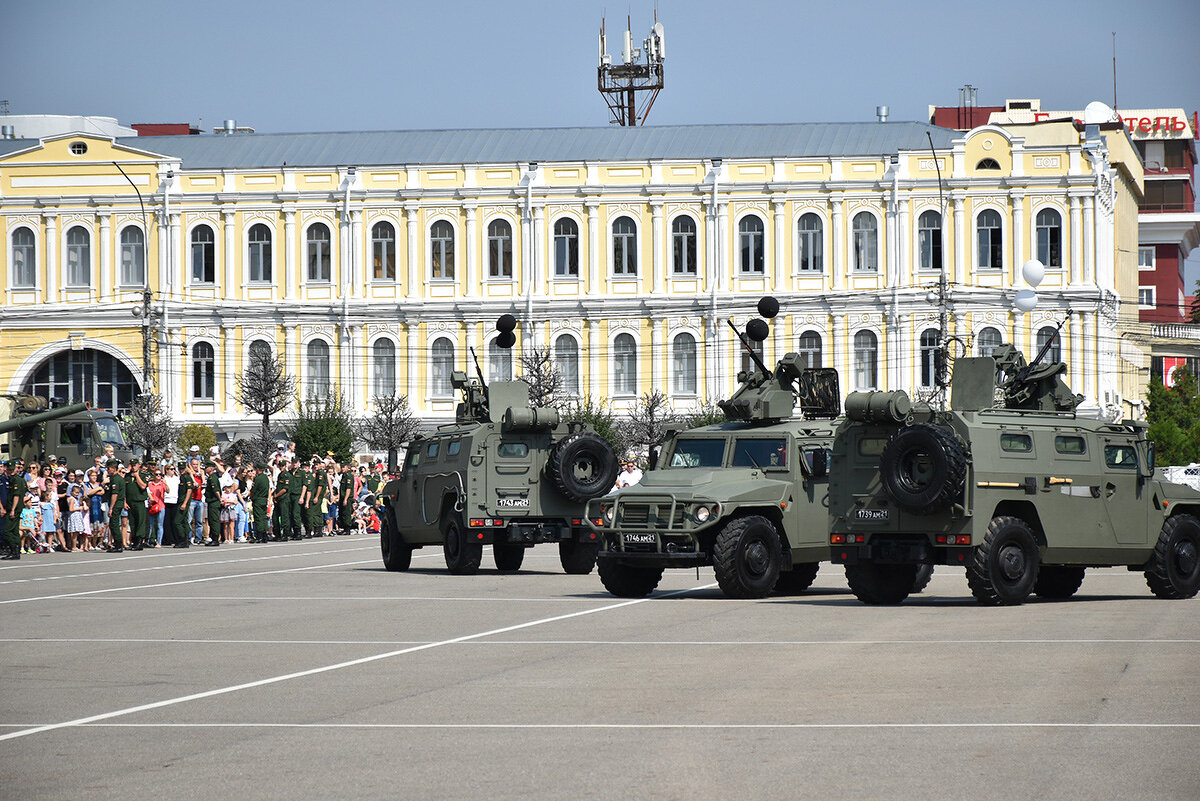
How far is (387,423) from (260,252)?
914cm

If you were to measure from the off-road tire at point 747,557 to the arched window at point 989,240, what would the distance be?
50.2 metres

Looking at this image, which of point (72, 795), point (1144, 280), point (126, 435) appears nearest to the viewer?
point (72, 795)

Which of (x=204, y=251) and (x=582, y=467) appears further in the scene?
(x=204, y=251)

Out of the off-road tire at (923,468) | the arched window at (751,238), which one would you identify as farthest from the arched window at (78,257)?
the off-road tire at (923,468)

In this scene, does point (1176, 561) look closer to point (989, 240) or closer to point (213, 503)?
point (213, 503)

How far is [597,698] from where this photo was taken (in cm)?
1212

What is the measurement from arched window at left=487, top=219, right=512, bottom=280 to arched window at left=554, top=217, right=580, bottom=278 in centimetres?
179

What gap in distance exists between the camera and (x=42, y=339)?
7325 centimetres

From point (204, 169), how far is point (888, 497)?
5603 cm

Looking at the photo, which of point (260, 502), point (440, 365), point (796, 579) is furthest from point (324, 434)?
point (796, 579)

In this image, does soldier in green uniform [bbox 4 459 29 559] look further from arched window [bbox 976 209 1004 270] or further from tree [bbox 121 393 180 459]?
arched window [bbox 976 209 1004 270]

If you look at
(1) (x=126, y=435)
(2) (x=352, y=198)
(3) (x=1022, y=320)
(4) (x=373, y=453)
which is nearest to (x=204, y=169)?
(2) (x=352, y=198)

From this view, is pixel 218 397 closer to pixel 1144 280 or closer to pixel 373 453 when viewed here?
pixel 373 453

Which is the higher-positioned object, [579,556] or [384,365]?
[384,365]
